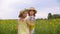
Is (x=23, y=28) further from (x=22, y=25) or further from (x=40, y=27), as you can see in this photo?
(x=40, y=27)

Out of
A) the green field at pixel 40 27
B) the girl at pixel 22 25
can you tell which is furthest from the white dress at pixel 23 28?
the green field at pixel 40 27

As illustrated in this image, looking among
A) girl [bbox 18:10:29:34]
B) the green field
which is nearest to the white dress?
girl [bbox 18:10:29:34]

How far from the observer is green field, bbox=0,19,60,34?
150 inches

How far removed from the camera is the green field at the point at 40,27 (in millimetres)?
3801

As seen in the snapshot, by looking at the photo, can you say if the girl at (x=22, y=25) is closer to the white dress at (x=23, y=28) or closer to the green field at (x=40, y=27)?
the white dress at (x=23, y=28)

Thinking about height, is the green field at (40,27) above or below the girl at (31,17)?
below

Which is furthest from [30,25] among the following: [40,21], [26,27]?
[40,21]

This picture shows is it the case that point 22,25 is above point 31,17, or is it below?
below

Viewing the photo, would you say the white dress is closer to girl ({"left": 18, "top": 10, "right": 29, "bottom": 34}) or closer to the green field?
girl ({"left": 18, "top": 10, "right": 29, "bottom": 34})

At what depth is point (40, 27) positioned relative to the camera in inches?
151

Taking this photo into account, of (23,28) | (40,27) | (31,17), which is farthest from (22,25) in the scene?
(40,27)

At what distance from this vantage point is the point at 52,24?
385 centimetres

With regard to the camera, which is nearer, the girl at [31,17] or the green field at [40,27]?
the girl at [31,17]

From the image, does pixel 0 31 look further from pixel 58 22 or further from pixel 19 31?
pixel 58 22
